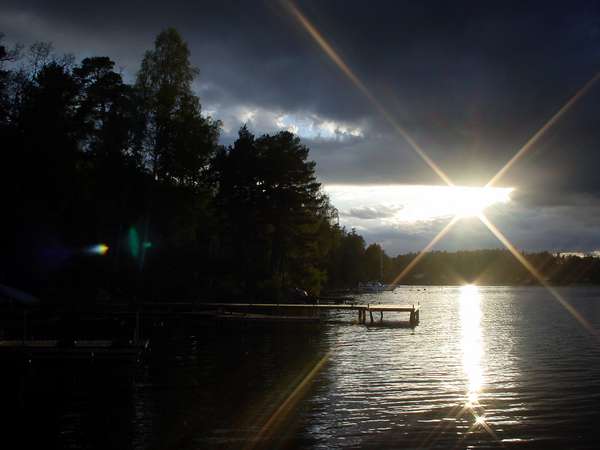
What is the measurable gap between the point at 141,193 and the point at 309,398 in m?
37.7

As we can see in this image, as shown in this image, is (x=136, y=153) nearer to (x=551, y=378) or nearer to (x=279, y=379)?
(x=279, y=379)

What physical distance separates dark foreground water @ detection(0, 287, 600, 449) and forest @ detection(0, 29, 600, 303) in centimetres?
1540

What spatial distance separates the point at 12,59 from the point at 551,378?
43.5 meters

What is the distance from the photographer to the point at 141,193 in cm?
5459

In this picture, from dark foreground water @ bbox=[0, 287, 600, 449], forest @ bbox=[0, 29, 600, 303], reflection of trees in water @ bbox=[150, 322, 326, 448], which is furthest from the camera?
forest @ bbox=[0, 29, 600, 303]

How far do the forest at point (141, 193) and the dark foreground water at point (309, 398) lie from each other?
15402mm

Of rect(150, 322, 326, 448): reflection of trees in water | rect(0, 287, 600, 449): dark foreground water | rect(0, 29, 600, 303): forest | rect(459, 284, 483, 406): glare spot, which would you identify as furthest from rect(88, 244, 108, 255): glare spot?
rect(459, 284, 483, 406): glare spot

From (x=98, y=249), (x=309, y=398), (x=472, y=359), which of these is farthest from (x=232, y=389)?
(x=98, y=249)

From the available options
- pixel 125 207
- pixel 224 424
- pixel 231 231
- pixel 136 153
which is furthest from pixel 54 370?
pixel 231 231

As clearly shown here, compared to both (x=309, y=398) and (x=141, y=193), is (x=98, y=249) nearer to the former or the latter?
(x=141, y=193)

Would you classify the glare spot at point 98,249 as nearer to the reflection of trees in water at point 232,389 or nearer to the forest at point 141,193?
the forest at point 141,193

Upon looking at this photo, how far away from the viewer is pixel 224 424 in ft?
56.1

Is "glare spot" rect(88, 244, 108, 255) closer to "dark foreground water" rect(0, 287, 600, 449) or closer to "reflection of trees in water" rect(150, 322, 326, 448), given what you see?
"reflection of trees in water" rect(150, 322, 326, 448)

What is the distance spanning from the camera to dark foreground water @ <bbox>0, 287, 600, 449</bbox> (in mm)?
15977
